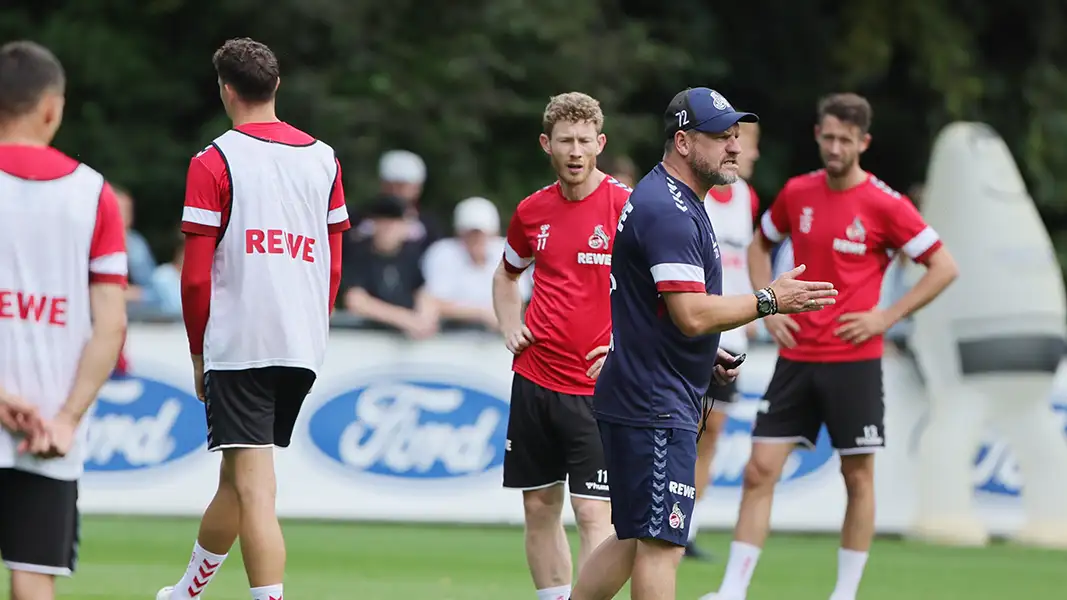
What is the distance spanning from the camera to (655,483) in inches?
261

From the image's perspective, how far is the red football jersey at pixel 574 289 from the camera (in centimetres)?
800

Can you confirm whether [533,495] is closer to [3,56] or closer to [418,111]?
[3,56]

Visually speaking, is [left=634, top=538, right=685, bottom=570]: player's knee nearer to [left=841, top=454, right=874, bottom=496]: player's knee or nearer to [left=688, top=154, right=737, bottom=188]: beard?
[left=688, top=154, right=737, bottom=188]: beard

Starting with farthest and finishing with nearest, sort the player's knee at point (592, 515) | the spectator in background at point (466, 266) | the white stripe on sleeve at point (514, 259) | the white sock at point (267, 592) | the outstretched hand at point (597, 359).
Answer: the spectator in background at point (466, 266) → the white stripe on sleeve at point (514, 259) → the player's knee at point (592, 515) → the outstretched hand at point (597, 359) → the white sock at point (267, 592)

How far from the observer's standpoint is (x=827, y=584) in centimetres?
1080

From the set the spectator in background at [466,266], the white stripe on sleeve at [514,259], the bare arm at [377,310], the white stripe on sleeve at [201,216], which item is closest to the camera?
the white stripe on sleeve at [201,216]

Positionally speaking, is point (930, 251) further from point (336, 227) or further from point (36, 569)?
point (36, 569)

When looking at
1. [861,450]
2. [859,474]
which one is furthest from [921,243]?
[859,474]

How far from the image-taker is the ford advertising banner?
13656 mm

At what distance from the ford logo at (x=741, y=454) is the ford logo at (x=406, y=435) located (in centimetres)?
173

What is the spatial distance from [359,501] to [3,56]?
333 inches

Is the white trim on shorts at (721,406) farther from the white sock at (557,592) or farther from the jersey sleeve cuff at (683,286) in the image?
the jersey sleeve cuff at (683,286)

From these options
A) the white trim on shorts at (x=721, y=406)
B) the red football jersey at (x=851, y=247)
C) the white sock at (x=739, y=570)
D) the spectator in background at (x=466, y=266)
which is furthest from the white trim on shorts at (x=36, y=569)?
the spectator in background at (x=466, y=266)

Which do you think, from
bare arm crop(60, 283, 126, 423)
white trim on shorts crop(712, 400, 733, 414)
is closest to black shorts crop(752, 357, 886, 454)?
white trim on shorts crop(712, 400, 733, 414)
